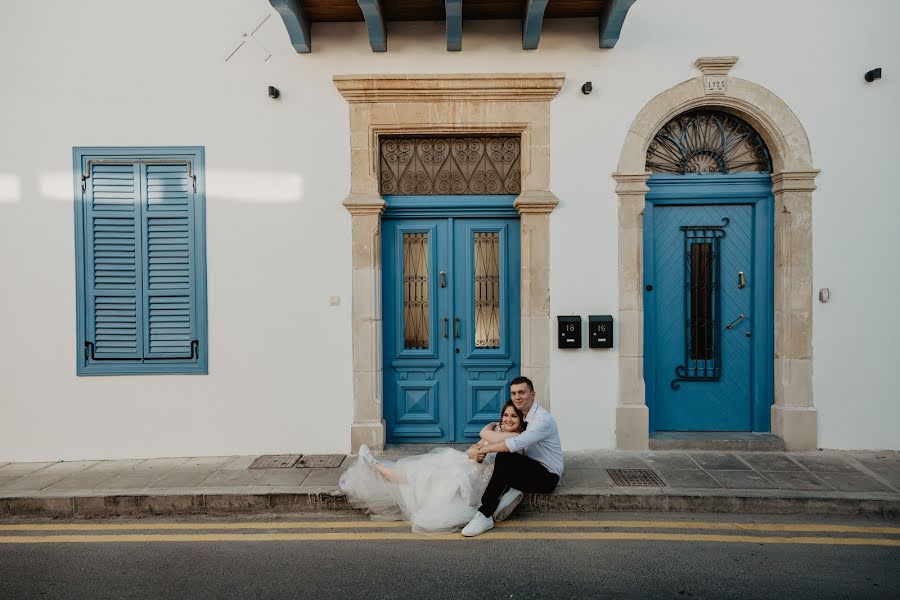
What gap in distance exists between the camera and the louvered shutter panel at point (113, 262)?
5.46 m

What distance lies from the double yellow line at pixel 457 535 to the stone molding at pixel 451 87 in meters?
4.29

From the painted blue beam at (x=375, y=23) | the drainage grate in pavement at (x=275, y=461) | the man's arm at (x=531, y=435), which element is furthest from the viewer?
the drainage grate in pavement at (x=275, y=461)

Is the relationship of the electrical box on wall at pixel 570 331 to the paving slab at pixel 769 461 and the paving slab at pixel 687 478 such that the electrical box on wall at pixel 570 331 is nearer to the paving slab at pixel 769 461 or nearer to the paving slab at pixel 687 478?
the paving slab at pixel 687 478

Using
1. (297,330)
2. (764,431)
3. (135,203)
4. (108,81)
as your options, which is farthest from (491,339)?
(108,81)

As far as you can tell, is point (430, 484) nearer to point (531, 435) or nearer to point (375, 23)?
point (531, 435)

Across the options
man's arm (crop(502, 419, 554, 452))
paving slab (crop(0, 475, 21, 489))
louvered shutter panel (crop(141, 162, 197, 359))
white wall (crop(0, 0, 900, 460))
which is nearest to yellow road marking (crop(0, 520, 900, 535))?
man's arm (crop(502, 419, 554, 452))

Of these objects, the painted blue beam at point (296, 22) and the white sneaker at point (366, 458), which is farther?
the painted blue beam at point (296, 22)

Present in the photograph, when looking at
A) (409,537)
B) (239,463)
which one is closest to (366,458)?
(409,537)

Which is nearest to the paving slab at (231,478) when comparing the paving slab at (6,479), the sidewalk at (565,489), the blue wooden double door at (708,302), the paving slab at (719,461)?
the sidewalk at (565,489)

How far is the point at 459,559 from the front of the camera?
3498 mm

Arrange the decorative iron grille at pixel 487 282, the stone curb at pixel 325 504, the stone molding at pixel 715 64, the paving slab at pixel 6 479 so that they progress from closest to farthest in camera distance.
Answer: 1. the stone curb at pixel 325 504
2. the paving slab at pixel 6 479
3. the stone molding at pixel 715 64
4. the decorative iron grille at pixel 487 282

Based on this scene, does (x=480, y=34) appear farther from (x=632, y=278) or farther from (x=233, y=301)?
(x=233, y=301)

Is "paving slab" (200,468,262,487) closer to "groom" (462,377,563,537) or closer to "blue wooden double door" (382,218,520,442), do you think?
"blue wooden double door" (382,218,520,442)

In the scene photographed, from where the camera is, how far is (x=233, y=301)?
5484 mm
